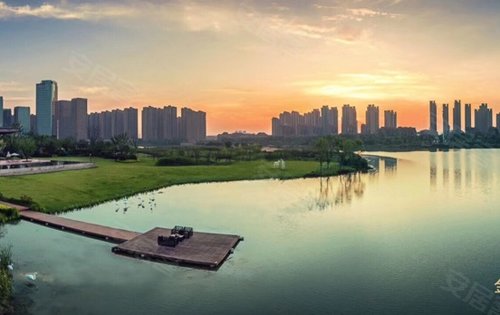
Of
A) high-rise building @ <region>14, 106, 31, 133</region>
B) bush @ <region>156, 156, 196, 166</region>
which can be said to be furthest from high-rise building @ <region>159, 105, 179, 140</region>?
bush @ <region>156, 156, 196, 166</region>

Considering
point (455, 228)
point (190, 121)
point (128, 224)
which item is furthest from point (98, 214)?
point (190, 121)

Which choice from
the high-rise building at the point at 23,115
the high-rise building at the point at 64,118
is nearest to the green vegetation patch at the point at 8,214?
the high-rise building at the point at 64,118

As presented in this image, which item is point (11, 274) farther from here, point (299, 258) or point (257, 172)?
point (257, 172)

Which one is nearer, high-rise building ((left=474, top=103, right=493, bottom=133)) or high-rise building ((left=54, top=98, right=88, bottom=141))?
high-rise building ((left=54, top=98, right=88, bottom=141))

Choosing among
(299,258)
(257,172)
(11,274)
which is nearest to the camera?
(11,274)

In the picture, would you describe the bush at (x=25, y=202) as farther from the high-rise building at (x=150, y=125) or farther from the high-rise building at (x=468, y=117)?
the high-rise building at (x=468, y=117)

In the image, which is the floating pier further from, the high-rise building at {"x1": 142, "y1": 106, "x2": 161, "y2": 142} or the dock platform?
the high-rise building at {"x1": 142, "y1": 106, "x2": 161, "y2": 142}

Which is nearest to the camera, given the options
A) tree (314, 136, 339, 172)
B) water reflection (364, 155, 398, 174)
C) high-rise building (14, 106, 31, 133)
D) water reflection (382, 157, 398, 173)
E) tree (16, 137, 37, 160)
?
tree (16, 137, 37, 160)

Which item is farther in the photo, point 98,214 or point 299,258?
point 98,214
